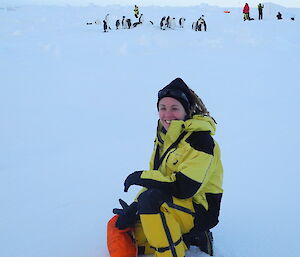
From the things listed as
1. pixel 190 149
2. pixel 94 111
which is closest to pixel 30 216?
pixel 190 149

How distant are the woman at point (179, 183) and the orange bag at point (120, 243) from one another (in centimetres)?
4

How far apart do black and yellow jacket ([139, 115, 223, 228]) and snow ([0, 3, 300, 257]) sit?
463 mm

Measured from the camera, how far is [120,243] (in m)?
1.91

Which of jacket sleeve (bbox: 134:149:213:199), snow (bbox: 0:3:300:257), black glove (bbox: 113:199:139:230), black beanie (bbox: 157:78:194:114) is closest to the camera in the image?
jacket sleeve (bbox: 134:149:213:199)

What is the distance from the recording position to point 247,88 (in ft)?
21.5

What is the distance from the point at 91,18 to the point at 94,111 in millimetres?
17658

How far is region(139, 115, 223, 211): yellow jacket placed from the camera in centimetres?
165

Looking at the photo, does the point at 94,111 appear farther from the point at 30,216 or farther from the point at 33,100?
the point at 30,216

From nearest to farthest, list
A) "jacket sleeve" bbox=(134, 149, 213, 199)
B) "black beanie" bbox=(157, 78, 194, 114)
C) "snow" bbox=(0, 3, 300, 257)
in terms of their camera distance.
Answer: "jacket sleeve" bbox=(134, 149, 213, 199)
"black beanie" bbox=(157, 78, 194, 114)
"snow" bbox=(0, 3, 300, 257)

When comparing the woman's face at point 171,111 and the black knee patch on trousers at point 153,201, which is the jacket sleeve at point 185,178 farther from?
the woman's face at point 171,111

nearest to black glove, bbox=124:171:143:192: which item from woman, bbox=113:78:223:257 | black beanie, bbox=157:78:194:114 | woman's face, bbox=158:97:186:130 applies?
woman, bbox=113:78:223:257

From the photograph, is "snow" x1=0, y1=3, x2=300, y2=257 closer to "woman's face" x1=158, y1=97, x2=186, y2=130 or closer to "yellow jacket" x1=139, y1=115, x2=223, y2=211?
"yellow jacket" x1=139, y1=115, x2=223, y2=211

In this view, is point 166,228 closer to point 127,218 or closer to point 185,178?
point 185,178

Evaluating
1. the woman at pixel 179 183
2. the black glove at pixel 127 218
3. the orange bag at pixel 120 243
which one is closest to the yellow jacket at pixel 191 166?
the woman at pixel 179 183
